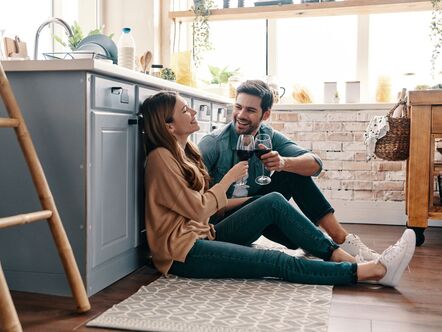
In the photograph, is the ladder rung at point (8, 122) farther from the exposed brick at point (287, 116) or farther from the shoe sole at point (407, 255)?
the exposed brick at point (287, 116)

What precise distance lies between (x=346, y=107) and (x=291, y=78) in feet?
2.11

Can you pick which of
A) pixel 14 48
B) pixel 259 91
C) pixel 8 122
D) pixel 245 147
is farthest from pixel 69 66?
pixel 259 91

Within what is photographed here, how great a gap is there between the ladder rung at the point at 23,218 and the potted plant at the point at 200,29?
9.41 ft

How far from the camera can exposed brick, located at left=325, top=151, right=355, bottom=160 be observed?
4121 millimetres

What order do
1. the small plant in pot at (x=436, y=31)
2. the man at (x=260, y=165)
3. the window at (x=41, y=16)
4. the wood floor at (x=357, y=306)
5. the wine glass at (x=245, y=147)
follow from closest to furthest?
the wood floor at (x=357, y=306) → the wine glass at (x=245, y=147) → the man at (x=260, y=165) → the window at (x=41, y=16) → the small plant in pot at (x=436, y=31)

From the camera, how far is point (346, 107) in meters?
4.11

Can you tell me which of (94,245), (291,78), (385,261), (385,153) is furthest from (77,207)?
(291,78)

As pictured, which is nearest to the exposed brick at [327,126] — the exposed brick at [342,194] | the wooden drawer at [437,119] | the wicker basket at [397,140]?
the exposed brick at [342,194]

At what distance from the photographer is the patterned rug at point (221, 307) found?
70.6 inches

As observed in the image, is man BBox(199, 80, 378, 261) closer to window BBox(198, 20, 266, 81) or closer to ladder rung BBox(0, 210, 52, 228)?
ladder rung BBox(0, 210, 52, 228)

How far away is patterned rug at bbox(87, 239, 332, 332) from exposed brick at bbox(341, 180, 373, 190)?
6.40ft

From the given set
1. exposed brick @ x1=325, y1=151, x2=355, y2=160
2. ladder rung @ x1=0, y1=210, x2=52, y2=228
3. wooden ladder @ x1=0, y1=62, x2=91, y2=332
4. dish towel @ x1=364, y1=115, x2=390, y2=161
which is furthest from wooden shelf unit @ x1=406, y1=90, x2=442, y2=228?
ladder rung @ x1=0, y1=210, x2=52, y2=228

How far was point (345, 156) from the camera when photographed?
4133 mm

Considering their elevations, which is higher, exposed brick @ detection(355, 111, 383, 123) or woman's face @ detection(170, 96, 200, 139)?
exposed brick @ detection(355, 111, 383, 123)
